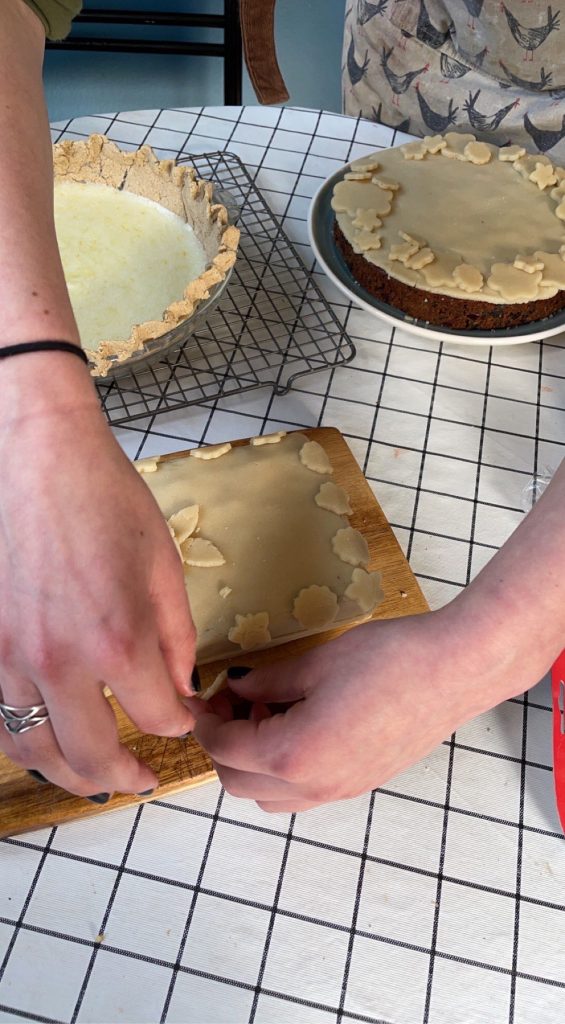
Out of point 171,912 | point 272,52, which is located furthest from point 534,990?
point 272,52

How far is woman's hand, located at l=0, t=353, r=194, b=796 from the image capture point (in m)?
0.44

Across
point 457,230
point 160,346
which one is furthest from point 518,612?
point 457,230

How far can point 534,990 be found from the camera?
628 millimetres

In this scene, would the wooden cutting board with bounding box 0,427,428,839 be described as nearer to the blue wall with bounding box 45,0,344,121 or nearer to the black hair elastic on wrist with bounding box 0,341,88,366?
the black hair elastic on wrist with bounding box 0,341,88,366

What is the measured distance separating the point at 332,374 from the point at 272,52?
30.9 inches

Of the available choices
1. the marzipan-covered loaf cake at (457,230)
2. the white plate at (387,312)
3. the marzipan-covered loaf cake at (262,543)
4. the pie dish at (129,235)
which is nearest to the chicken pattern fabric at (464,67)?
the marzipan-covered loaf cake at (457,230)

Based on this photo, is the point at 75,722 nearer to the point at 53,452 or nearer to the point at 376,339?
the point at 53,452

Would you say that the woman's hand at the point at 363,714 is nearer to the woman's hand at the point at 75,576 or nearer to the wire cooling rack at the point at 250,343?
the woman's hand at the point at 75,576

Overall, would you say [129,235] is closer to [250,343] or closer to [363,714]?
[250,343]

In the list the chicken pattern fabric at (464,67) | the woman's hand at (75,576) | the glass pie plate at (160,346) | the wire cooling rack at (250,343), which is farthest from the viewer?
the chicken pattern fabric at (464,67)

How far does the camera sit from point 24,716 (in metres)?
0.48

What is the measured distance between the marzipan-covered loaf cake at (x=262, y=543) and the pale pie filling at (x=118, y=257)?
258 millimetres

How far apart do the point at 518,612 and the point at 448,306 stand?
0.58 metres

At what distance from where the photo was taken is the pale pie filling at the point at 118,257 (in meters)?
1.00
